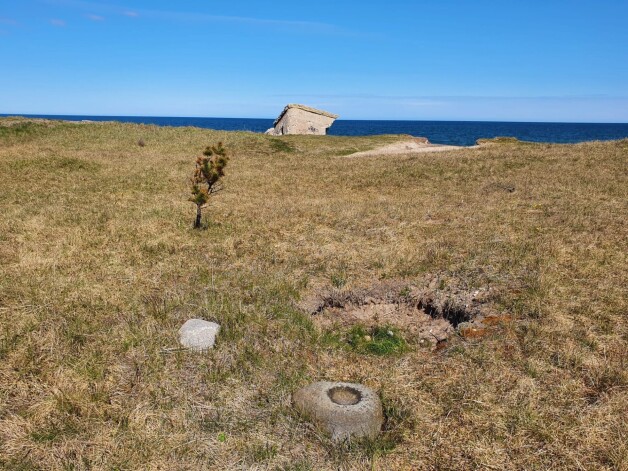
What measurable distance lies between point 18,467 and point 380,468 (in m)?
4.02

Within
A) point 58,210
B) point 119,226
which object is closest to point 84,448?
point 119,226

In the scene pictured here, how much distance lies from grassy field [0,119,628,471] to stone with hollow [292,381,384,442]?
0.17 metres

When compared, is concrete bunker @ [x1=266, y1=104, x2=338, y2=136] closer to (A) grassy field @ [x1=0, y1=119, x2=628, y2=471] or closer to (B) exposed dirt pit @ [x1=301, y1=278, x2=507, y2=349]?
(A) grassy field @ [x1=0, y1=119, x2=628, y2=471]

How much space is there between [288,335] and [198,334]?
1.54 m

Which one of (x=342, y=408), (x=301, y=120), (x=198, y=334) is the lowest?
(x=342, y=408)

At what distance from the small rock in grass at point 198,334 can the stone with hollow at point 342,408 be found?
1.92 metres

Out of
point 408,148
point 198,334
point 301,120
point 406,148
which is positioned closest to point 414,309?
point 198,334

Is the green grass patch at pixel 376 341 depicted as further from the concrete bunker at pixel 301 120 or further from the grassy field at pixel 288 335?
the concrete bunker at pixel 301 120

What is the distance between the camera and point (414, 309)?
8688 millimetres

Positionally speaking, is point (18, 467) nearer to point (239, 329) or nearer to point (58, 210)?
point (239, 329)

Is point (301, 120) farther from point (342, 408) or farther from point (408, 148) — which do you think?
point (342, 408)

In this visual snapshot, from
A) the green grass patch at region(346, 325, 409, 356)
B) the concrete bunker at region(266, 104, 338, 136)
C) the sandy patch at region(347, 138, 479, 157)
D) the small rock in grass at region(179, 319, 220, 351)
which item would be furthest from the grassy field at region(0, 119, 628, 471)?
the concrete bunker at region(266, 104, 338, 136)

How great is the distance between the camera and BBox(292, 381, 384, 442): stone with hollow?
5.18 m

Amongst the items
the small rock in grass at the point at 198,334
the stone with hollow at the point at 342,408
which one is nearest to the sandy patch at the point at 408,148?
the small rock in grass at the point at 198,334
